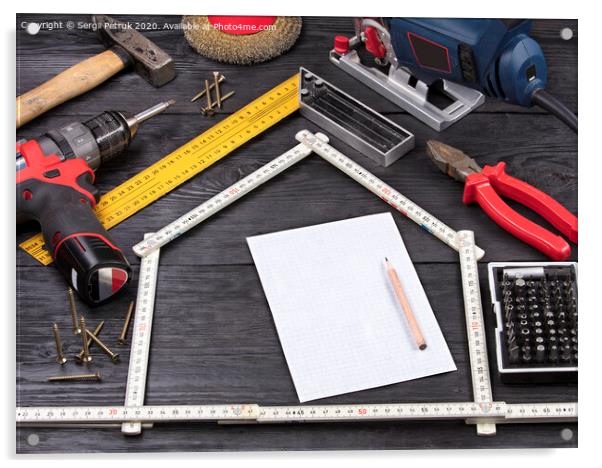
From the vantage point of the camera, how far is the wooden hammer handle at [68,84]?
7.92ft

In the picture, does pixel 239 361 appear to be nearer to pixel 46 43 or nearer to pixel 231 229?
pixel 231 229

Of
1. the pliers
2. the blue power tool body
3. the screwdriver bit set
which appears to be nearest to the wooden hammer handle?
the blue power tool body

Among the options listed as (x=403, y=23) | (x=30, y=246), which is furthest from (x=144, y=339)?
(x=403, y=23)

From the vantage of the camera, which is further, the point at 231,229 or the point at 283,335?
the point at 231,229

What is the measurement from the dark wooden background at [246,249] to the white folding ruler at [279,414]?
27 mm

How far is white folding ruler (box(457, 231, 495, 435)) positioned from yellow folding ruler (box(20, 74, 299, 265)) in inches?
21.8

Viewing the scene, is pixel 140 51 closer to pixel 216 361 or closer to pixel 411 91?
pixel 411 91

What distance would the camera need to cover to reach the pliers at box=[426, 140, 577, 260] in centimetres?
224

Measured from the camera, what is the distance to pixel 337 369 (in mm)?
2096

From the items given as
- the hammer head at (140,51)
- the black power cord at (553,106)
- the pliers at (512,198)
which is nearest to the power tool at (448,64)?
the black power cord at (553,106)

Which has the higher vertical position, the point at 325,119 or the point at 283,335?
the point at 325,119

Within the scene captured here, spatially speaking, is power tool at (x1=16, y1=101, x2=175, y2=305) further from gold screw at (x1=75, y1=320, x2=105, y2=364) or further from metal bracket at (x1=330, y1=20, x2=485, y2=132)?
metal bracket at (x1=330, y1=20, x2=485, y2=132)

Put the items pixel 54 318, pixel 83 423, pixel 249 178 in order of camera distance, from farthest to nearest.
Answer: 1. pixel 249 178
2. pixel 54 318
3. pixel 83 423

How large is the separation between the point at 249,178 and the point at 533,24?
2.47ft
